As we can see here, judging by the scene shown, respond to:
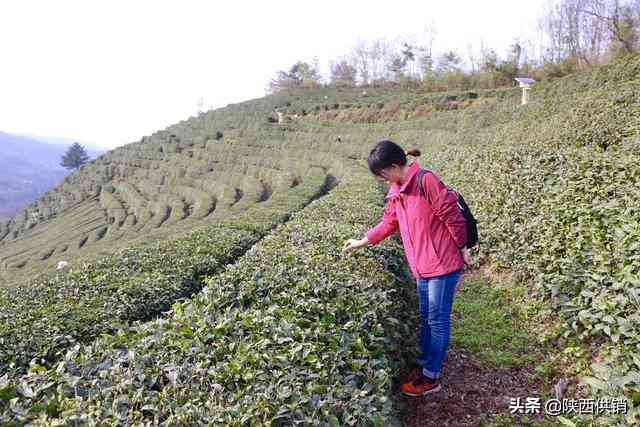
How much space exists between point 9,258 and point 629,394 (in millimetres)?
28103

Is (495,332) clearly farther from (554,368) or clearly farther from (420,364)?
(420,364)

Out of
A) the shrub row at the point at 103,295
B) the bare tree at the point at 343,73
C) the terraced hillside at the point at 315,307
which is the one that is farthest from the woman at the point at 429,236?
the bare tree at the point at 343,73

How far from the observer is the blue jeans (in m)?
3.17

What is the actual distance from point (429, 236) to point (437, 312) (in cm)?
58

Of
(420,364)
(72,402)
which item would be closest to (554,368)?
(420,364)

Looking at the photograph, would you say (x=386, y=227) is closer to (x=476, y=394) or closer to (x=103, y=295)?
(x=476, y=394)

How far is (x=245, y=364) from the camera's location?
2193 millimetres

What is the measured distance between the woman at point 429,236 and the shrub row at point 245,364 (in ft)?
1.01

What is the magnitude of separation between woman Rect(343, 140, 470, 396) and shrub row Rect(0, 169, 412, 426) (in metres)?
0.31

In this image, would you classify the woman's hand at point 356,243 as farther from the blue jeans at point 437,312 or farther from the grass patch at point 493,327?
the grass patch at point 493,327

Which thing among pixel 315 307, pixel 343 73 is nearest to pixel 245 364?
pixel 315 307

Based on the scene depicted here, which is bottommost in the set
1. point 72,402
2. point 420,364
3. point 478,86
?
point 420,364

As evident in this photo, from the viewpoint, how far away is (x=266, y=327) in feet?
8.29

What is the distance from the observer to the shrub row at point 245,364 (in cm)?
186
